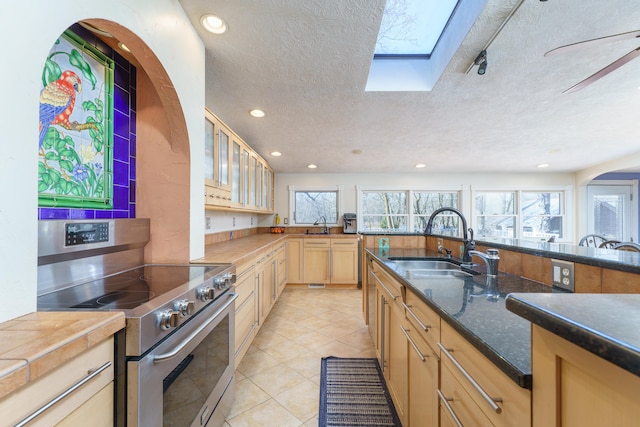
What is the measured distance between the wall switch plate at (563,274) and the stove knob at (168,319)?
1.56m

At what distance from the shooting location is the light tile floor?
1561 mm

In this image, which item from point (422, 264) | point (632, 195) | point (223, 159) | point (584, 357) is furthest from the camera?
point (632, 195)

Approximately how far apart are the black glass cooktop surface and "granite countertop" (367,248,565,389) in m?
1.04

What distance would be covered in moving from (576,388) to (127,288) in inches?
56.5

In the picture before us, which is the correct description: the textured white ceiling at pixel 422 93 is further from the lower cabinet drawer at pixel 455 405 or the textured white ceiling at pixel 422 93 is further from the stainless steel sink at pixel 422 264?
the lower cabinet drawer at pixel 455 405

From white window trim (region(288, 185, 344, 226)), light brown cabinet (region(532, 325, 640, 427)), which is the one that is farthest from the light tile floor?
white window trim (region(288, 185, 344, 226))

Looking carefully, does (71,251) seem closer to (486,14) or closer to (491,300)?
(491,300)

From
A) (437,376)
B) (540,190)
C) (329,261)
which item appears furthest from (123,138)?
(540,190)

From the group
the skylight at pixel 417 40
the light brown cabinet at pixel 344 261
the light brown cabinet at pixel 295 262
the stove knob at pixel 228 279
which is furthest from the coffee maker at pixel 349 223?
the stove knob at pixel 228 279

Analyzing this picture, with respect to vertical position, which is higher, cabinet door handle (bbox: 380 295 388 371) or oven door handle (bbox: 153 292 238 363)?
oven door handle (bbox: 153 292 238 363)

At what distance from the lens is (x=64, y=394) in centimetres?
59

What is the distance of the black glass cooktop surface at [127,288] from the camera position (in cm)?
89

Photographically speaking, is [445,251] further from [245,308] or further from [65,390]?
[65,390]

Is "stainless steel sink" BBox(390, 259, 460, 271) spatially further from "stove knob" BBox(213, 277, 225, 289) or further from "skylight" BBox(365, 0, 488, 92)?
"skylight" BBox(365, 0, 488, 92)
